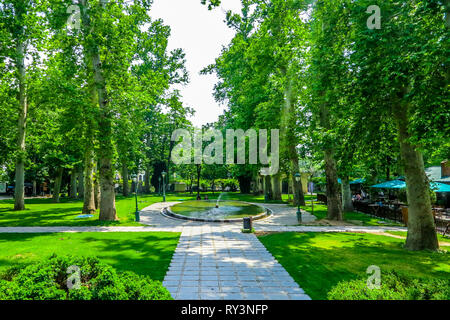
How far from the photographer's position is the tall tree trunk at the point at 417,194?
32.3ft

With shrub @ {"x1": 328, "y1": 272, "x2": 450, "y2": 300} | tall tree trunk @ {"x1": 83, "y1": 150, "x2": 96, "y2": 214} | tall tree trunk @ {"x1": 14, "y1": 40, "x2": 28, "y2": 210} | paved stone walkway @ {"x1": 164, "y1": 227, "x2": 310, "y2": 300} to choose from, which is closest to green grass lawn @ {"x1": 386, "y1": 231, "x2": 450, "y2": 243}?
paved stone walkway @ {"x1": 164, "y1": 227, "x2": 310, "y2": 300}

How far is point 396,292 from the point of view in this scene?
4051 millimetres

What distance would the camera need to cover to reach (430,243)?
32.6 ft

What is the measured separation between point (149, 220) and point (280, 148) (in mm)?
14065

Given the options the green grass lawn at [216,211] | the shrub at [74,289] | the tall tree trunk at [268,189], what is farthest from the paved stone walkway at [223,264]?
the tall tree trunk at [268,189]

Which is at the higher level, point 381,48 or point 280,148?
point 381,48

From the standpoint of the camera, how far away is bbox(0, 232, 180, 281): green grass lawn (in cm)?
809

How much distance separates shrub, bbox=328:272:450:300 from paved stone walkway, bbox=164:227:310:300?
1.90m

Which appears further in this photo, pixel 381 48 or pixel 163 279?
pixel 381 48

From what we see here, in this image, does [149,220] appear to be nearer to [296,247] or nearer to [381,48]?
[296,247]
